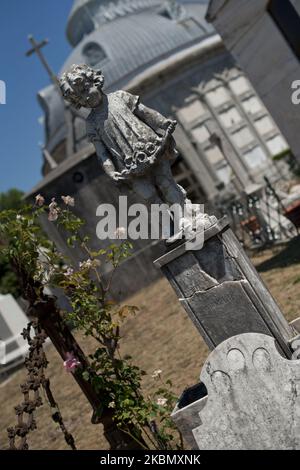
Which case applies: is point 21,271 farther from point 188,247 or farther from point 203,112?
point 203,112

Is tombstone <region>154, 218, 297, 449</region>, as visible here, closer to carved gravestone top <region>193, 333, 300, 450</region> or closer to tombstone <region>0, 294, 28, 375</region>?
carved gravestone top <region>193, 333, 300, 450</region>

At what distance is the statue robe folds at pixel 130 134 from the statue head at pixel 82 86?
104 millimetres

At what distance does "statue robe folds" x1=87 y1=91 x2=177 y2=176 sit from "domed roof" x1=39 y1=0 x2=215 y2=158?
24.2 metres

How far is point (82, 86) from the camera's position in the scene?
493 cm

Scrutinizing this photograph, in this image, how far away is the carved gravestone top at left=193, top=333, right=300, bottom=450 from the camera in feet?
11.4

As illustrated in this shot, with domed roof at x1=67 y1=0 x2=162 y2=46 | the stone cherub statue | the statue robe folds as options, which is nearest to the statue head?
the stone cherub statue

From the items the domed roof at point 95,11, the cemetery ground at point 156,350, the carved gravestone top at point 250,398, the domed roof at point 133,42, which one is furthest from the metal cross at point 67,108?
the carved gravestone top at point 250,398

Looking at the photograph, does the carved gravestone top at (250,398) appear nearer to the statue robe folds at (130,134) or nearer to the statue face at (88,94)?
the statue robe folds at (130,134)

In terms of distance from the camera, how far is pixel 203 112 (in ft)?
90.8

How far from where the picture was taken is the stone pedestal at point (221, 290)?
469 centimetres

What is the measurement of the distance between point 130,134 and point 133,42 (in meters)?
Answer: 27.3

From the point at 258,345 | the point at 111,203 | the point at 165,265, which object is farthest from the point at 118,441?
the point at 111,203
